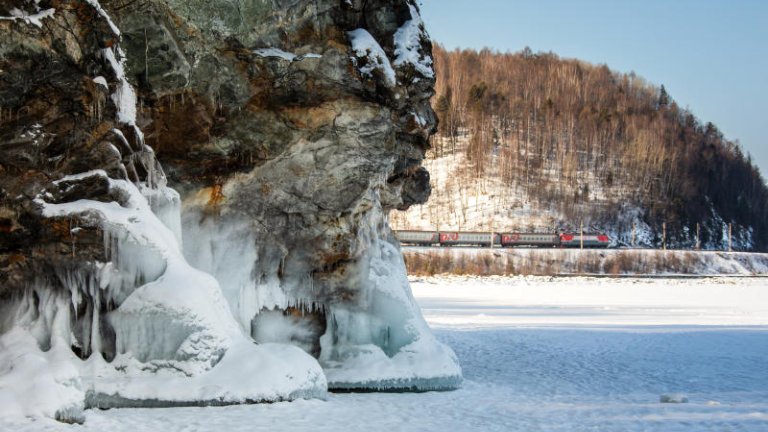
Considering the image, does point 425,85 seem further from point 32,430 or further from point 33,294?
point 32,430

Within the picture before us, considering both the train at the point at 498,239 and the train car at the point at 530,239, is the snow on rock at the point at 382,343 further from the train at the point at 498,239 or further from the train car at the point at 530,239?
the train car at the point at 530,239

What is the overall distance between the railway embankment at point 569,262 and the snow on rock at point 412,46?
5305 centimetres

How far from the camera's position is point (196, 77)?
49.8ft

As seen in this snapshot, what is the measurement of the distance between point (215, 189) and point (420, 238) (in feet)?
207

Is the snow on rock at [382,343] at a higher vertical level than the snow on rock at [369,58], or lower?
lower

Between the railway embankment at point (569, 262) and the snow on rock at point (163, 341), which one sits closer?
the snow on rock at point (163, 341)

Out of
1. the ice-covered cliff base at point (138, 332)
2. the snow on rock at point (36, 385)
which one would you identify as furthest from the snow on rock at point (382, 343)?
the snow on rock at point (36, 385)

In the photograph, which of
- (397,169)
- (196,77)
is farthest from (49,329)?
(397,169)

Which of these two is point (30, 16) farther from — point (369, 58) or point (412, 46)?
point (412, 46)

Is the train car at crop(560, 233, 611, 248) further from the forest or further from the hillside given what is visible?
the forest

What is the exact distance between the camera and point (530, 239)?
265ft

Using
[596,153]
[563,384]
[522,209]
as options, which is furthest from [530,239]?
[563,384]

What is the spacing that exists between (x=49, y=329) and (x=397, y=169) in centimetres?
957

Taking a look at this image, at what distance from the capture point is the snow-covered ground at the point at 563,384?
40.0ft
